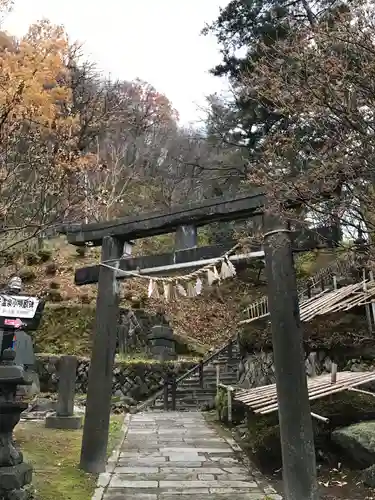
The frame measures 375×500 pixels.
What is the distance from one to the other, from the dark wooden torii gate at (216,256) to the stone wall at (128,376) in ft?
30.8

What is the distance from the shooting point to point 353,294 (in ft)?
37.6

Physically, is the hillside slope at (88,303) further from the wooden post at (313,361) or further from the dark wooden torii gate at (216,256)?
the dark wooden torii gate at (216,256)

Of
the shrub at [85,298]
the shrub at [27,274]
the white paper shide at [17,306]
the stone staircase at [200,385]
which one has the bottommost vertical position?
the stone staircase at [200,385]

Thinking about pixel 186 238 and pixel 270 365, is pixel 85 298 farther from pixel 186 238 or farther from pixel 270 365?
pixel 186 238

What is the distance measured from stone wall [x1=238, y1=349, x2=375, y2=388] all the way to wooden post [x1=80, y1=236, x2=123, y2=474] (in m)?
4.96

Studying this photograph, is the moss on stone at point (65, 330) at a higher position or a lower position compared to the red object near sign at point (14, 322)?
higher

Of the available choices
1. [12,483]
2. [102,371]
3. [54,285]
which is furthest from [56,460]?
[54,285]

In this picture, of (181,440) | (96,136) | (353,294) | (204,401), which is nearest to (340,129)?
(181,440)

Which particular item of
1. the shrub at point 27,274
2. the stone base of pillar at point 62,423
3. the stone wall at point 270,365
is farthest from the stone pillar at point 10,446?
the shrub at point 27,274

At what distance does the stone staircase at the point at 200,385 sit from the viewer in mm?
14922

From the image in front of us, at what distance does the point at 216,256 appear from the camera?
6430 millimetres

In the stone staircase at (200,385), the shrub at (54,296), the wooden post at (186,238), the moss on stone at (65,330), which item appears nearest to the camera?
the wooden post at (186,238)

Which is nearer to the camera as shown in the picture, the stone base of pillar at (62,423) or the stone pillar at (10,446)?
the stone pillar at (10,446)

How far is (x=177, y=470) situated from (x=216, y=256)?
338 centimetres
